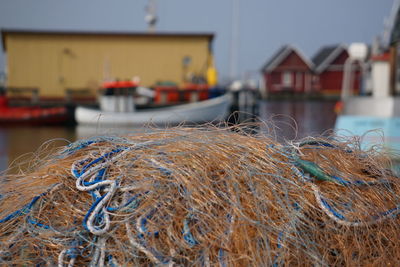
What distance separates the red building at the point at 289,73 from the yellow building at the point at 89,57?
3406 centimetres

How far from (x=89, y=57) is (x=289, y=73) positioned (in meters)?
37.1

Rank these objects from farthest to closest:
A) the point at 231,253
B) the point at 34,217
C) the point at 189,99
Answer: the point at 189,99, the point at 34,217, the point at 231,253

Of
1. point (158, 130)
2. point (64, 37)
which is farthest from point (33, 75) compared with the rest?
point (158, 130)

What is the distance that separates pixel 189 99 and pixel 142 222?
59.4ft

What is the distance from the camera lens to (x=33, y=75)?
22.7 metres

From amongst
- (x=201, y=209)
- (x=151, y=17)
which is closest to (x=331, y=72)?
(x=151, y=17)

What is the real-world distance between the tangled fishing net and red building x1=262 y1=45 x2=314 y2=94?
5335 centimetres

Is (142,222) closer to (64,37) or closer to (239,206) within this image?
(239,206)

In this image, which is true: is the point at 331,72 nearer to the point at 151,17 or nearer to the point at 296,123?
the point at 151,17

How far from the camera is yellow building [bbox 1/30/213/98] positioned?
2258cm

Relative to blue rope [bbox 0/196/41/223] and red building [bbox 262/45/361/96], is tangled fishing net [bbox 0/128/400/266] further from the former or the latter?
red building [bbox 262/45/361/96]

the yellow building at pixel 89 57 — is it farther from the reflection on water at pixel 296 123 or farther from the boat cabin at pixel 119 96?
the reflection on water at pixel 296 123

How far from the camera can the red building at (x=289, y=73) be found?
55.5m

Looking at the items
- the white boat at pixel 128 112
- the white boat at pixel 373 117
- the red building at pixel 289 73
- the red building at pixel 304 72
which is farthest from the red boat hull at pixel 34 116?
the red building at pixel 289 73
